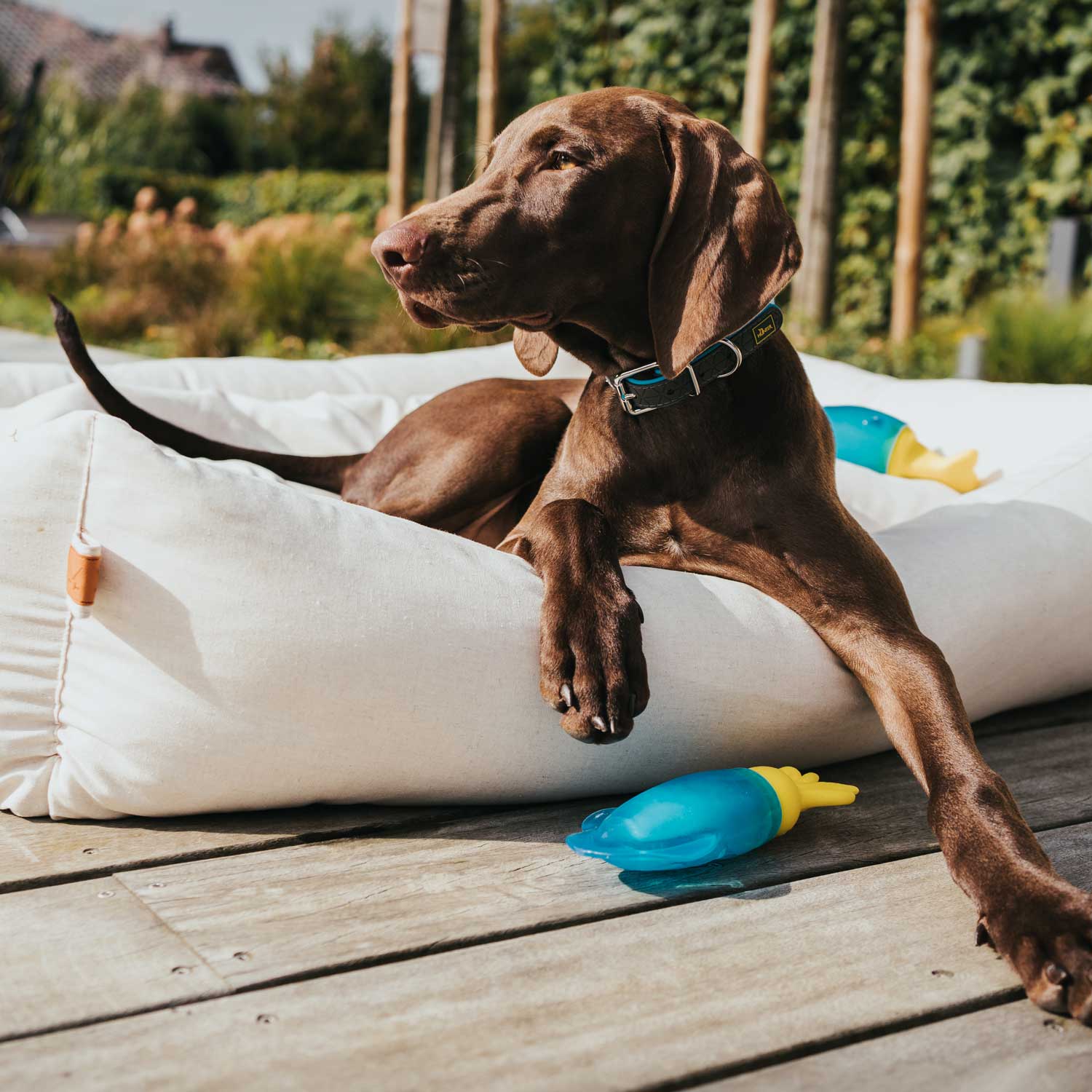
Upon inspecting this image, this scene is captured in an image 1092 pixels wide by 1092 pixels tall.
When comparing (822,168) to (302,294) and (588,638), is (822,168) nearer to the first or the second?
(302,294)

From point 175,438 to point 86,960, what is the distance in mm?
1745

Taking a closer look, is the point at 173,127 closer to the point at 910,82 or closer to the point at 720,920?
the point at 910,82

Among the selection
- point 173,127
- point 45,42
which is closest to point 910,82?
point 173,127

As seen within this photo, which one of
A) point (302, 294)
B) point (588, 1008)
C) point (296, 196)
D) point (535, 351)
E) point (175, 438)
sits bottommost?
point (296, 196)

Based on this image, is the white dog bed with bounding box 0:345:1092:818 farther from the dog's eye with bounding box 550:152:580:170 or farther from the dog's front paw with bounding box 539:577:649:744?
the dog's eye with bounding box 550:152:580:170

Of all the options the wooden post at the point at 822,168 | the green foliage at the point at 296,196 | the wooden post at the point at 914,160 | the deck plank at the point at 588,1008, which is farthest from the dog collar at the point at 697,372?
the green foliage at the point at 296,196

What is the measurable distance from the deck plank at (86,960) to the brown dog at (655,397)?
65 centimetres

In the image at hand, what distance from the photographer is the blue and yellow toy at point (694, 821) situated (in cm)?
176

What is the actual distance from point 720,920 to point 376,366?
9.44 ft

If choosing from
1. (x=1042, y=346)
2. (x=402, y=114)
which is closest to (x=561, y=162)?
(x=1042, y=346)

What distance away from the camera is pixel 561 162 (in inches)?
85.4

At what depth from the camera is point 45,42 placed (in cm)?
3047

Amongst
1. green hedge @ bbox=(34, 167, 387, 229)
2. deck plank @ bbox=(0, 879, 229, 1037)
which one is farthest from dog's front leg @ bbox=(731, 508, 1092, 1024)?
green hedge @ bbox=(34, 167, 387, 229)

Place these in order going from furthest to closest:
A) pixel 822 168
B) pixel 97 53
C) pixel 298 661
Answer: pixel 97 53
pixel 822 168
pixel 298 661
